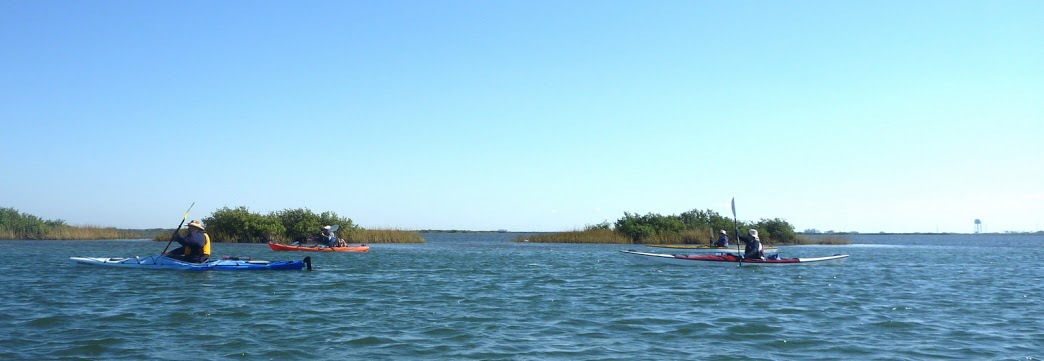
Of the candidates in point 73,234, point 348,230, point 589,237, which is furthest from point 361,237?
point 73,234

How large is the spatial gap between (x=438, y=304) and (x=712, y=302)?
579 centimetres

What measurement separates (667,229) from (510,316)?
1698 inches

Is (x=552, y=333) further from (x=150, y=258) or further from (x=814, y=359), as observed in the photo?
(x=150, y=258)

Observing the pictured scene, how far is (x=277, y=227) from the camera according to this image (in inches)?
2037

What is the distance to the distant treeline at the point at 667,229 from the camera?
5575 centimetres

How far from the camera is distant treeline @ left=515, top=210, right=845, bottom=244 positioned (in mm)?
55750

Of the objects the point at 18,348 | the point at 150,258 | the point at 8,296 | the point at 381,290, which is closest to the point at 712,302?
the point at 381,290

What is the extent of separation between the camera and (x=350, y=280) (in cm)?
2194

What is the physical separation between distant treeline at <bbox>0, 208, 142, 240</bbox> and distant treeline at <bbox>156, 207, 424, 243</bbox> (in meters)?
8.07

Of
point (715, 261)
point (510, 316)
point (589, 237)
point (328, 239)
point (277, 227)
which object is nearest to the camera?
point (510, 316)

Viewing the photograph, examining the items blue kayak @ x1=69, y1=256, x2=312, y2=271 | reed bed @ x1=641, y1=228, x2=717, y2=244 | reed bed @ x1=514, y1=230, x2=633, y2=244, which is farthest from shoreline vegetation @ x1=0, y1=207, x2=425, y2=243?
blue kayak @ x1=69, y1=256, x2=312, y2=271

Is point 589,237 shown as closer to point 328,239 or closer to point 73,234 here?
point 328,239

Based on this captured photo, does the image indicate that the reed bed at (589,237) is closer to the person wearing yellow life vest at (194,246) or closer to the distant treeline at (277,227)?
the distant treeline at (277,227)

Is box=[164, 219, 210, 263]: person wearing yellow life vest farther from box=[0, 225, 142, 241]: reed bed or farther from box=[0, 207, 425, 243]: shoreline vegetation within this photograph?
box=[0, 225, 142, 241]: reed bed
